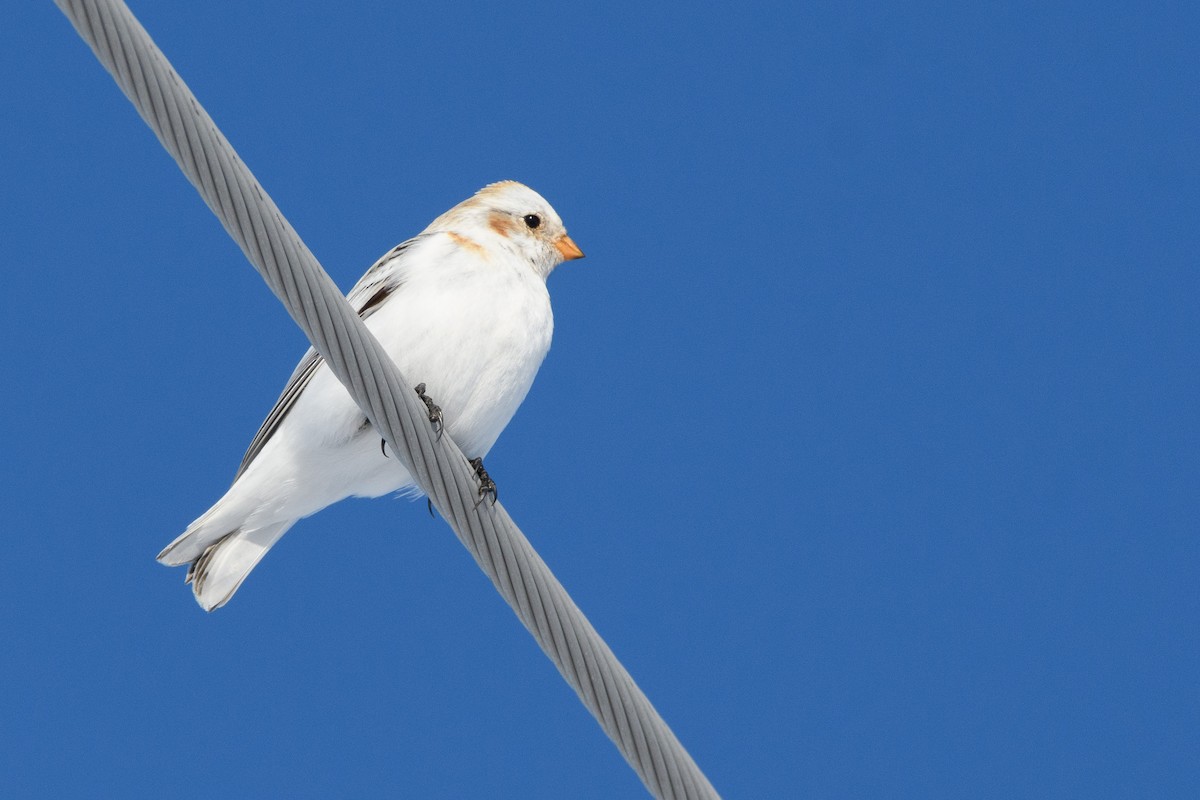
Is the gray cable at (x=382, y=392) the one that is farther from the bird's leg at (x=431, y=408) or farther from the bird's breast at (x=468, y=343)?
the bird's breast at (x=468, y=343)

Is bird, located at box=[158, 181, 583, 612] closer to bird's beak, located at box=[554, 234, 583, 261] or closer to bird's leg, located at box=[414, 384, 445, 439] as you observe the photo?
bird's leg, located at box=[414, 384, 445, 439]

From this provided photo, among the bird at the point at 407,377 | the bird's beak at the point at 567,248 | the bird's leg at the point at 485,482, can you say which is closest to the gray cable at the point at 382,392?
the bird's leg at the point at 485,482

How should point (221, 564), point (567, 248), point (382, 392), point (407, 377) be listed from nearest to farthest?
1. point (382, 392)
2. point (407, 377)
3. point (221, 564)
4. point (567, 248)

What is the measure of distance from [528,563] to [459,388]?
3.83ft

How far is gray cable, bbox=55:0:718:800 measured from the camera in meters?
3.00

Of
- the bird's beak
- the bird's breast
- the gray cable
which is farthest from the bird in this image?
the gray cable

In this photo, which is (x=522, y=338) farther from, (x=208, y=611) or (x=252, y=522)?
(x=208, y=611)

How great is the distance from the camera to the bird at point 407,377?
4656 millimetres

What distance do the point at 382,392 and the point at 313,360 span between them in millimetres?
1544

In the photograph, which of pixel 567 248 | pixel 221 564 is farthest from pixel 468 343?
pixel 221 564

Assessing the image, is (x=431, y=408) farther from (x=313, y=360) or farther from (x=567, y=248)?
(x=567, y=248)

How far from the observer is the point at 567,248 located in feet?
18.3

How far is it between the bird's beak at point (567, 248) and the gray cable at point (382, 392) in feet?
6.47

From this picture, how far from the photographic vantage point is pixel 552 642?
3.58 meters
